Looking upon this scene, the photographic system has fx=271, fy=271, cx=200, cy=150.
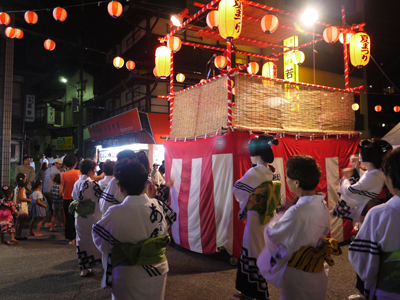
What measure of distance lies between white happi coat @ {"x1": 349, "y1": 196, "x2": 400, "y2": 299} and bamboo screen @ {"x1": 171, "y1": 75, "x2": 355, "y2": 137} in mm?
3851

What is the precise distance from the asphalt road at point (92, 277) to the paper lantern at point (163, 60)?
474 centimetres

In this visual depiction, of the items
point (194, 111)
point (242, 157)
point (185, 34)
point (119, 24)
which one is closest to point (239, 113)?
point (242, 157)

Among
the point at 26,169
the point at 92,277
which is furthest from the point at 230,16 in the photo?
the point at 26,169

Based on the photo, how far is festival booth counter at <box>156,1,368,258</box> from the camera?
5.34 metres

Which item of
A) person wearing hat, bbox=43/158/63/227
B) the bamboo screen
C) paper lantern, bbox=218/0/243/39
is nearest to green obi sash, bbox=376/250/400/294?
the bamboo screen

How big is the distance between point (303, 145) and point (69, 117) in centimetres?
2858

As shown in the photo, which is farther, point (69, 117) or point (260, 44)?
point (69, 117)

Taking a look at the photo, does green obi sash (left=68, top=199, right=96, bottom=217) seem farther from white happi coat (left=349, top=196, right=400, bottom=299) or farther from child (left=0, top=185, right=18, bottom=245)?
white happi coat (left=349, top=196, right=400, bottom=299)

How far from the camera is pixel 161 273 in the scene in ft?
7.77

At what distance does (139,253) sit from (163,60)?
6.20m

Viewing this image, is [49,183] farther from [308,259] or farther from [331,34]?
[331,34]

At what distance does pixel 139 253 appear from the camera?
2.23 metres

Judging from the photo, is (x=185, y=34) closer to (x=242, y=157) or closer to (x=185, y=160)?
(x=185, y=160)

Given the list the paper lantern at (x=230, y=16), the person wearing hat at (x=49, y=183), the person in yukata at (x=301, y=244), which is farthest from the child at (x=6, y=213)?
the person in yukata at (x=301, y=244)
